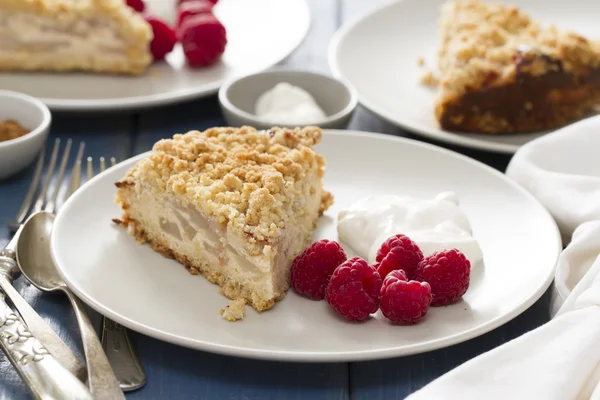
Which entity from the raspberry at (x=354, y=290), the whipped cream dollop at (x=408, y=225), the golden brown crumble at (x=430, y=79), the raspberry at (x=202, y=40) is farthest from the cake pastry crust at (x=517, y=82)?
the raspberry at (x=354, y=290)

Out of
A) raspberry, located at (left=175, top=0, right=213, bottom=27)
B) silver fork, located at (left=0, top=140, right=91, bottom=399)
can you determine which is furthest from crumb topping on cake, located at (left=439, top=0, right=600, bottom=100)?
silver fork, located at (left=0, top=140, right=91, bottom=399)

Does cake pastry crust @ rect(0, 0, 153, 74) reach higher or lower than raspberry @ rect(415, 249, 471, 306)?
lower

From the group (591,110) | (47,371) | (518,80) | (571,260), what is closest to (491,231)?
(571,260)

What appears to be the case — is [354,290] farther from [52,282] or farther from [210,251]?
[52,282]

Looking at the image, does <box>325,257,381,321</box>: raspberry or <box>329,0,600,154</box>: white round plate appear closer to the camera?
<box>325,257,381,321</box>: raspberry

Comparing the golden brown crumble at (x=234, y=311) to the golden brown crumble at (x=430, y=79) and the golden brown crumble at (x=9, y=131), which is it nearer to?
the golden brown crumble at (x=9, y=131)

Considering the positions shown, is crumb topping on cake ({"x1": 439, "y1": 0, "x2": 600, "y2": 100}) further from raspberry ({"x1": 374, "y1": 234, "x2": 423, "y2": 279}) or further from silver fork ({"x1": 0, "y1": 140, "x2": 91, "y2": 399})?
silver fork ({"x1": 0, "y1": 140, "x2": 91, "y2": 399})

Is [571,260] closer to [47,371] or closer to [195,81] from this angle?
[47,371]
